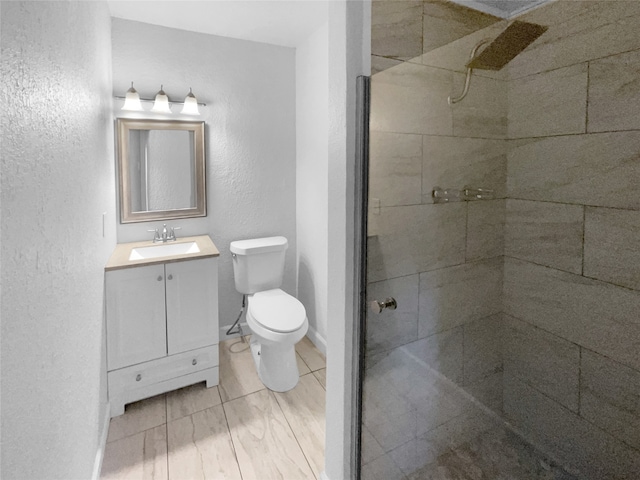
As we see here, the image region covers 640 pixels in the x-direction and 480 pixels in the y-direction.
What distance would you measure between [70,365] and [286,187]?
2.07 meters

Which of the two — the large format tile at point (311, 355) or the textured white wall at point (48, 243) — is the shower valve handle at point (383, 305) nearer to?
the textured white wall at point (48, 243)

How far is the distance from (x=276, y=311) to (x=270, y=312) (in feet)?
0.13

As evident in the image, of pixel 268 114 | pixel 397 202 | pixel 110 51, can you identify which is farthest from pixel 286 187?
pixel 397 202

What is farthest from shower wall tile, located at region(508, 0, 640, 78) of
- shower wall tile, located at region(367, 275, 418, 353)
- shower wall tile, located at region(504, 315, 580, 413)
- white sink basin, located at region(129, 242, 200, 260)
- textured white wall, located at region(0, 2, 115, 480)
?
white sink basin, located at region(129, 242, 200, 260)

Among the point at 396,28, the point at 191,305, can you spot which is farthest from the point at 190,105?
the point at 396,28

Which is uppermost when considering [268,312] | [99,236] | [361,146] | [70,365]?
[361,146]

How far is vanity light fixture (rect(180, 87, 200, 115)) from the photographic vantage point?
2461 millimetres

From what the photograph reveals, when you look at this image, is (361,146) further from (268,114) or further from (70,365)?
(268,114)

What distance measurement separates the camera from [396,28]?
1.32 metres

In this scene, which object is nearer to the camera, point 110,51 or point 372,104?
point 372,104

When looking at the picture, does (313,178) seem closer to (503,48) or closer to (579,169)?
(503,48)

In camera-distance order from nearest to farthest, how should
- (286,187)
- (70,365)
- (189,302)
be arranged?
(70,365)
(189,302)
(286,187)

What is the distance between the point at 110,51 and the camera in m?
2.23

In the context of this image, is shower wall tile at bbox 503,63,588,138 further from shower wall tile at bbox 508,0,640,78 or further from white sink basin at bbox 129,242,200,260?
white sink basin at bbox 129,242,200,260
